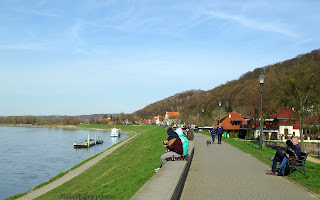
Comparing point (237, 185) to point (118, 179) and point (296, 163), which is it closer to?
point (296, 163)

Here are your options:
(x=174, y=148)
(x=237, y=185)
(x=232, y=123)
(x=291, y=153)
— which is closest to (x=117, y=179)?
(x=174, y=148)

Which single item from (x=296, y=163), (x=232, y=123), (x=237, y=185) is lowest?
(x=237, y=185)

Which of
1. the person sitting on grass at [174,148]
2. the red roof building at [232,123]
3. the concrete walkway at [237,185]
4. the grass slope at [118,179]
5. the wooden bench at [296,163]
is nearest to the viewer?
the concrete walkway at [237,185]

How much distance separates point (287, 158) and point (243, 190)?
10.4ft

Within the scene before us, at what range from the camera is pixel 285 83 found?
141 ft

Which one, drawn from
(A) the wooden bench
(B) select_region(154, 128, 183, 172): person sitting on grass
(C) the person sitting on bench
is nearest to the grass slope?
(B) select_region(154, 128, 183, 172): person sitting on grass

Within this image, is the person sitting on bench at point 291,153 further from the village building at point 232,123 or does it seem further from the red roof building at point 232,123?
the red roof building at point 232,123

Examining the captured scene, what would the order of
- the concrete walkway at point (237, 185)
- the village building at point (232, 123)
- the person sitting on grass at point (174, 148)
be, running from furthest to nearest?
the village building at point (232, 123)
the person sitting on grass at point (174, 148)
the concrete walkway at point (237, 185)

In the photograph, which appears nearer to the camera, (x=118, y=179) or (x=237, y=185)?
(x=237, y=185)

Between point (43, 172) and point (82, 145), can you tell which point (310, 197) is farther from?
point (82, 145)

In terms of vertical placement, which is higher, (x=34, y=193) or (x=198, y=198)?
(x=198, y=198)

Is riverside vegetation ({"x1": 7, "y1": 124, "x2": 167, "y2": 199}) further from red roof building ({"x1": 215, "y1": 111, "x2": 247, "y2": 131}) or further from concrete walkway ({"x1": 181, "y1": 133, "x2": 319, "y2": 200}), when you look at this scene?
red roof building ({"x1": 215, "y1": 111, "x2": 247, "y2": 131})

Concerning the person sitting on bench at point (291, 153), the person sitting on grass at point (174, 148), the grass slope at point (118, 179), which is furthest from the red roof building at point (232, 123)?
the person sitting on grass at point (174, 148)

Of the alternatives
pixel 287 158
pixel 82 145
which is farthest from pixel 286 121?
pixel 287 158
